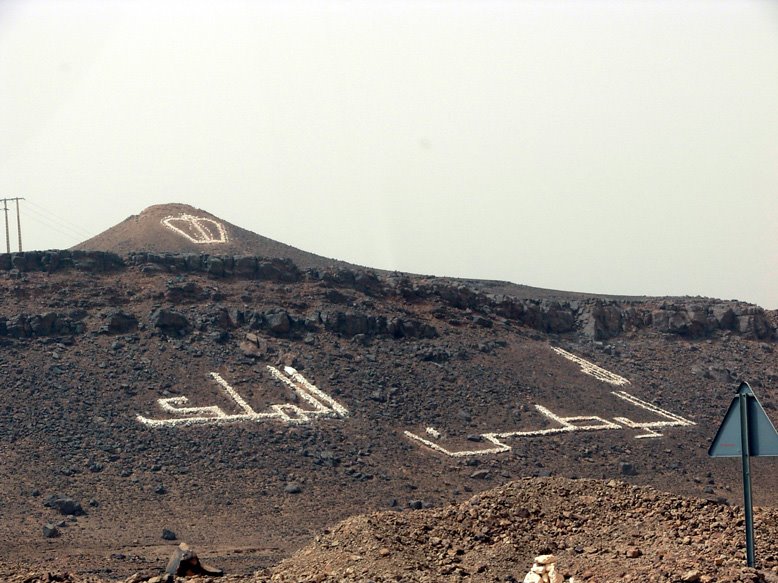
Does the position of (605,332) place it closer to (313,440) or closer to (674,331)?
(674,331)

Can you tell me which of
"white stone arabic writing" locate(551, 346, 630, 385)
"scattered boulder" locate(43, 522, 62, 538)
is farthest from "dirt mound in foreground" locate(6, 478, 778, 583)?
"white stone arabic writing" locate(551, 346, 630, 385)

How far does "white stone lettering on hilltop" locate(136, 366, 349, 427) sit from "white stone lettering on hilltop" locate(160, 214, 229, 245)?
20106mm

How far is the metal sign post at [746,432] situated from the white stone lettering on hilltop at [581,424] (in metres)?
22.3

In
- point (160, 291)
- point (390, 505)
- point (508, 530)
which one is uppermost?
point (160, 291)

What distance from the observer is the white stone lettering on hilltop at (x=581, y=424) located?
33062 millimetres

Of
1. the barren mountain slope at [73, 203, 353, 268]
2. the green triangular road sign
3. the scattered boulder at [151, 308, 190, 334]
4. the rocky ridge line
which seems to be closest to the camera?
the green triangular road sign

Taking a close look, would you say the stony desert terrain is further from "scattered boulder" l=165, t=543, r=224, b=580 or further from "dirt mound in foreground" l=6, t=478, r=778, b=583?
"scattered boulder" l=165, t=543, r=224, b=580

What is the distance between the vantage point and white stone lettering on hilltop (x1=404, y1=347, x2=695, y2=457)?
108ft

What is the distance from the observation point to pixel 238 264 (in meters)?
41.9

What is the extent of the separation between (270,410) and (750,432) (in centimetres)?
2410

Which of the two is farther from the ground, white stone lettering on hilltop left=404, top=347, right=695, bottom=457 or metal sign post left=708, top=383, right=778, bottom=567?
metal sign post left=708, top=383, right=778, bottom=567

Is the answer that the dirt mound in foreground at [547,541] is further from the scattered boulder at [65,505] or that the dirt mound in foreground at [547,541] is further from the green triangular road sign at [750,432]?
the scattered boulder at [65,505]

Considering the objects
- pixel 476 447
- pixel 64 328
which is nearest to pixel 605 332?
pixel 476 447

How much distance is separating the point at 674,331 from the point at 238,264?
2098 cm
